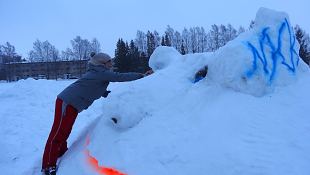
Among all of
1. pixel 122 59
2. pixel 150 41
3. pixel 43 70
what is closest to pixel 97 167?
pixel 122 59

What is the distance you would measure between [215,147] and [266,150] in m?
0.40

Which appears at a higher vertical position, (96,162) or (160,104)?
(160,104)

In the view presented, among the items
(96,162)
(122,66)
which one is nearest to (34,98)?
(96,162)

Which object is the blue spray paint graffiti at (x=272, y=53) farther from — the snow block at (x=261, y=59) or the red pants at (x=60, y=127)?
the red pants at (x=60, y=127)

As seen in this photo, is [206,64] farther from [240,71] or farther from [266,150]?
[266,150]

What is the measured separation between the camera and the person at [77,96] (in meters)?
4.52

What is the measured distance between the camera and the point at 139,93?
3.88 metres

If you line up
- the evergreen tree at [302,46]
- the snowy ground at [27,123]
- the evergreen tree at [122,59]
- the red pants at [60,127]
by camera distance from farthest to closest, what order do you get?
1. the evergreen tree at [122,59]
2. the evergreen tree at [302,46]
3. the snowy ground at [27,123]
4. the red pants at [60,127]

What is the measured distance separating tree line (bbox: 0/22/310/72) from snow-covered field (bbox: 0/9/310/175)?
23959 millimetres

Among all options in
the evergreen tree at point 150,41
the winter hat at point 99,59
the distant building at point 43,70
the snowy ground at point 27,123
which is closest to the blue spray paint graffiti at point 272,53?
the winter hat at point 99,59

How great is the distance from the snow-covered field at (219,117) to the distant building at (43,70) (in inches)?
2152

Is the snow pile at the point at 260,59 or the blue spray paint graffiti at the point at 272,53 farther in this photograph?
the blue spray paint graffiti at the point at 272,53

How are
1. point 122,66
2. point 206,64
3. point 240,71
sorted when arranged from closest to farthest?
point 240,71
point 206,64
point 122,66

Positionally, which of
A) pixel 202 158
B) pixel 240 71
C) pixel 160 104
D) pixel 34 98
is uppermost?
pixel 240 71
